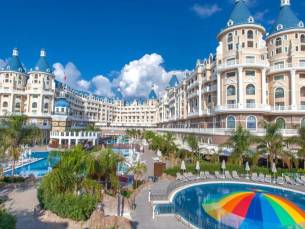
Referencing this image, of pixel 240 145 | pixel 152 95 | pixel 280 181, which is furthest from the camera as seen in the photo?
pixel 152 95

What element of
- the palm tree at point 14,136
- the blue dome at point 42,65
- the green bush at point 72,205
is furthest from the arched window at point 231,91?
the blue dome at point 42,65

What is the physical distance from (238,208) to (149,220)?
706 centimetres

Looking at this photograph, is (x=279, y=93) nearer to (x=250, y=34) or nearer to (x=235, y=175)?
(x=250, y=34)

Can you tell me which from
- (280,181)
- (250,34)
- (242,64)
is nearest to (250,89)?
(242,64)

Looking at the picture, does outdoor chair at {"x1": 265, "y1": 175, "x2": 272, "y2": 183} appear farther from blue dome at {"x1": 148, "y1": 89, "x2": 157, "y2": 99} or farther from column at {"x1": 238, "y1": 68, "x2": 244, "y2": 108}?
blue dome at {"x1": 148, "y1": 89, "x2": 157, "y2": 99}

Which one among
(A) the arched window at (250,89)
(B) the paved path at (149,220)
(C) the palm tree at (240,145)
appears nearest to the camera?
(B) the paved path at (149,220)

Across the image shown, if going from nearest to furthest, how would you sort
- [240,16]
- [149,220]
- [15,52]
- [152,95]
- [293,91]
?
[149,220] → [293,91] → [240,16] → [15,52] → [152,95]

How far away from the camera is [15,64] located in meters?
68.8

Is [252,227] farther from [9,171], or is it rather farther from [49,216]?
[9,171]

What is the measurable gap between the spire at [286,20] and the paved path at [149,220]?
39069 millimetres

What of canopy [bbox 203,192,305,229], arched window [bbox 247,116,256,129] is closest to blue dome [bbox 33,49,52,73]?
arched window [bbox 247,116,256,129]

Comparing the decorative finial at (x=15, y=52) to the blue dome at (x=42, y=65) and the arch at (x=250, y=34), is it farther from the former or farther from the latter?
the arch at (x=250, y=34)

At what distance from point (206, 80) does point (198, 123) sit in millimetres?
9275

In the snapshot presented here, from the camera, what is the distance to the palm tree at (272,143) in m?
25.6
